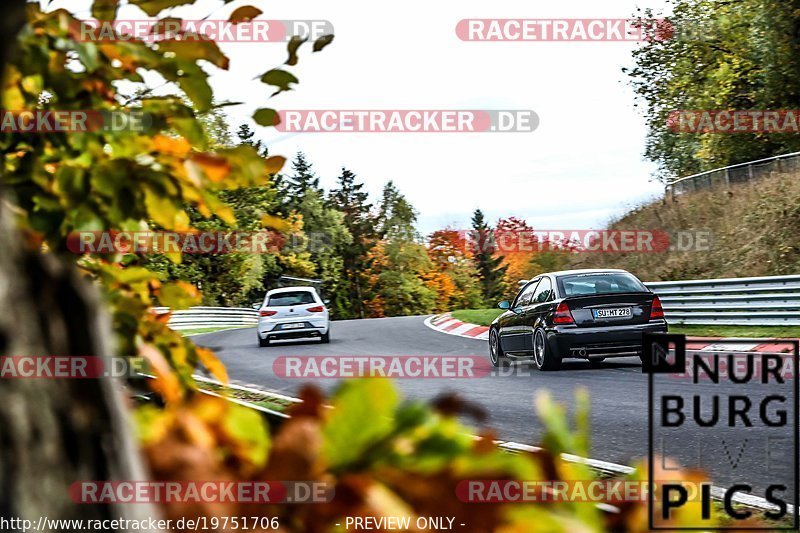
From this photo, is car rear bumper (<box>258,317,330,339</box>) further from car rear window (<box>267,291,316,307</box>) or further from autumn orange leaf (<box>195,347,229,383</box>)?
autumn orange leaf (<box>195,347,229,383</box>)

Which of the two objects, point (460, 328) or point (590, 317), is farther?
point (460, 328)

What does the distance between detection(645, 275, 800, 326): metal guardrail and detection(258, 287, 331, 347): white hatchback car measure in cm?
850

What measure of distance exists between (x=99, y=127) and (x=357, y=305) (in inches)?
3046

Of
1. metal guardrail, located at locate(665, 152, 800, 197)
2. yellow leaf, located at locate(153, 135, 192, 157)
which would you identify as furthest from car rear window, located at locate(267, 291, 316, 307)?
yellow leaf, located at locate(153, 135, 192, 157)

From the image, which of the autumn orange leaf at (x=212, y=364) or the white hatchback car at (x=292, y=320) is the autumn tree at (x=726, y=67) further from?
the autumn orange leaf at (x=212, y=364)

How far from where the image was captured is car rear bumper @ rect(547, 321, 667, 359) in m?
13.2

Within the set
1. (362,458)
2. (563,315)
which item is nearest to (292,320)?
(563,315)

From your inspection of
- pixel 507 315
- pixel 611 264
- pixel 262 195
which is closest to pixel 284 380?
pixel 507 315

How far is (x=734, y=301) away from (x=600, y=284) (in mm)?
8083

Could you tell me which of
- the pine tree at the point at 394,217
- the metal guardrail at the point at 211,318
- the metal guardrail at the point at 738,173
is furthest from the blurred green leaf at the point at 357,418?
the pine tree at the point at 394,217

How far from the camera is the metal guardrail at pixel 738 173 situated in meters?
28.7

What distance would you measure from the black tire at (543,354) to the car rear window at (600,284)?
0.79 metres

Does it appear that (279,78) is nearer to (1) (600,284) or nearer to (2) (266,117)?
(2) (266,117)

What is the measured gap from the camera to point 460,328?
2739 centimetres
